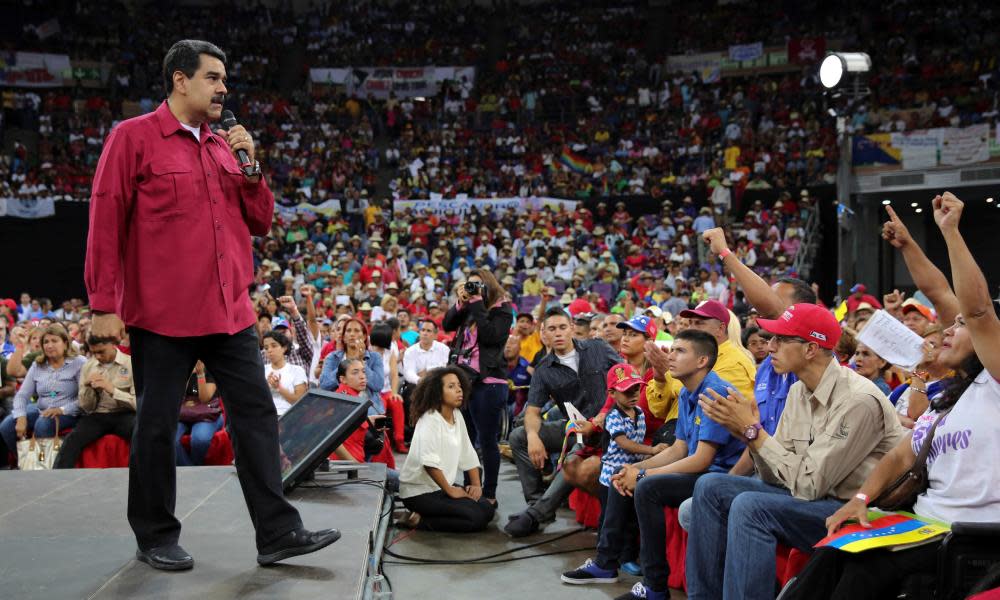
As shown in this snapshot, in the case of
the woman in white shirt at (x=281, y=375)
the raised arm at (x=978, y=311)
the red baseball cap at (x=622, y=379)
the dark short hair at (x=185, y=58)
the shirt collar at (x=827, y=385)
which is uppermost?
the dark short hair at (x=185, y=58)

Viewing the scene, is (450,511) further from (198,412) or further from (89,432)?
(89,432)

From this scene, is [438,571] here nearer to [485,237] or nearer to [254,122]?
[485,237]

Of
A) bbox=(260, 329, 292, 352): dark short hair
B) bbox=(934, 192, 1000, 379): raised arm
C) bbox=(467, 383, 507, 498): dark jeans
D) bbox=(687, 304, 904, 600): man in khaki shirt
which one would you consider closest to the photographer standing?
bbox=(467, 383, 507, 498): dark jeans

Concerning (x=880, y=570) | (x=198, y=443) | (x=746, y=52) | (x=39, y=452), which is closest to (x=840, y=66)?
(x=198, y=443)

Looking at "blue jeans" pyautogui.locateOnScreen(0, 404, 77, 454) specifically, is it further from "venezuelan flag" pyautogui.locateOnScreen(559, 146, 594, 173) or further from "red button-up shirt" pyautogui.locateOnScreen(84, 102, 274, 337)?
"venezuelan flag" pyautogui.locateOnScreen(559, 146, 594, 173)

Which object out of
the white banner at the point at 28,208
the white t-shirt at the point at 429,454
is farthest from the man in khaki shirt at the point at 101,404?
the white banner at the point at 28,208

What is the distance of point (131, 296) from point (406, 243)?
52.7ft

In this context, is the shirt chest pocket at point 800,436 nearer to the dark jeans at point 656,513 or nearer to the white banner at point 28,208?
the dark jeans at point 656,513

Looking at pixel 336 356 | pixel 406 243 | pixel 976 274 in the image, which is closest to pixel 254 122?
pixel 406 243

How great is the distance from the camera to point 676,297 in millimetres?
13266

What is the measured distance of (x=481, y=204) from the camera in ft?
65.4

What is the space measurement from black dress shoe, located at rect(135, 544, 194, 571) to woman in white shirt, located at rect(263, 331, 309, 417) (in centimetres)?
395

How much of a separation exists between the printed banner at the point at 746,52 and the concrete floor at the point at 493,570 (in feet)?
69.6

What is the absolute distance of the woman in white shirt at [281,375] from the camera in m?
7.08
